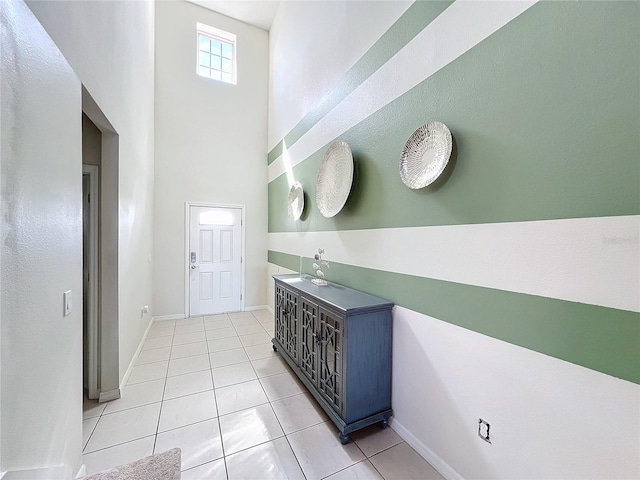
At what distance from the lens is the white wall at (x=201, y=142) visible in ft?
14.0

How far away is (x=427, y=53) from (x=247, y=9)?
4.49 metres

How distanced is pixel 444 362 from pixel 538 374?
1.58 ft

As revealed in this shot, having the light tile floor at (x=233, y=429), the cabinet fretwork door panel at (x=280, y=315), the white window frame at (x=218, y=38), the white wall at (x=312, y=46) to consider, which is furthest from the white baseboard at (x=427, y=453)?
the white window frame at (x=218, y=38)

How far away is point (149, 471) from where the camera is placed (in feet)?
3.42

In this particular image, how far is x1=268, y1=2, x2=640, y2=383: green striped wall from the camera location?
93 centimetres

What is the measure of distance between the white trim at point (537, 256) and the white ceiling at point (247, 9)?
4920mm

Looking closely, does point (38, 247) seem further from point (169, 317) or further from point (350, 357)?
point (169, 317)

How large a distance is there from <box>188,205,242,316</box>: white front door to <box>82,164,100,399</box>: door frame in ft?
7.15

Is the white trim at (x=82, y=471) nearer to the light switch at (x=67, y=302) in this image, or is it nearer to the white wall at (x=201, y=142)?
the light switch at (x=67, y=302)

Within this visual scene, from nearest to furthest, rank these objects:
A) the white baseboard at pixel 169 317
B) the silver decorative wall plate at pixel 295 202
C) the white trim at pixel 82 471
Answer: the white trim at pixel 82 471, the silver decorative wall plate at pixel 295 202, the white baseboard at pixel 169 317

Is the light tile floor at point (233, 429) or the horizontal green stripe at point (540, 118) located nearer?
the horizontal green stripe at point (540, 118)

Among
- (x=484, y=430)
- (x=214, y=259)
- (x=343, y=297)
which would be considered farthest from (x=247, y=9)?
(x=484, y=430)

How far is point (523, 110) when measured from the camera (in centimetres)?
120

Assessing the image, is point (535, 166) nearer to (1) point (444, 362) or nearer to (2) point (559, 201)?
(2) point (559, 201)
